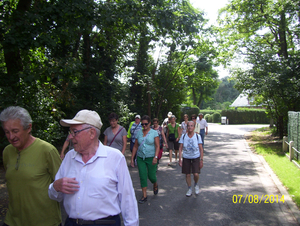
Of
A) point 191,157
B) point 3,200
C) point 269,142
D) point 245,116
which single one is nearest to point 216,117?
point 245,116

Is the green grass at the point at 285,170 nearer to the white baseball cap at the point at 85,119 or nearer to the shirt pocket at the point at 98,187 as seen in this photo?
the shirt pocket at the point at 98,187

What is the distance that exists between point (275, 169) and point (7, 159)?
8.62 metres

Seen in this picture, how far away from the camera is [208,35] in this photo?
21.4 metres

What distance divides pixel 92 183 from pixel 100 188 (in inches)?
2.9

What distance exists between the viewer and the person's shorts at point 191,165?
6.37m

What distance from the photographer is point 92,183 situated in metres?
2.15

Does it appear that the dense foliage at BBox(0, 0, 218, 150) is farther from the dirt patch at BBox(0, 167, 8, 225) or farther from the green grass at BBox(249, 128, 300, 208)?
the green grass at BBox(249, 128, 300, 208)

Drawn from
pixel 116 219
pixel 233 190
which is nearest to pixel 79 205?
pixel 116 219

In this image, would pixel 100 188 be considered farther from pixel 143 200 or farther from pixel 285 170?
pixel 285 170

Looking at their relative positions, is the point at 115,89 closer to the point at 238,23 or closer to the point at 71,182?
the point at 238,23

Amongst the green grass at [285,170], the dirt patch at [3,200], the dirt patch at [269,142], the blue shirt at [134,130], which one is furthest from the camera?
the dirt patch at [269,142]

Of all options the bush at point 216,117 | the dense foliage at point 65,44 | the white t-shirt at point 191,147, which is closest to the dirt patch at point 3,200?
the dense foliage at point 65,44

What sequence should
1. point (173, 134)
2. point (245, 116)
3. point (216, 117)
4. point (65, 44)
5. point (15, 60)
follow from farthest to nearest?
point (216, 117), point (245, 116), point (173, 134), point (65, 44), point (15, 60)
